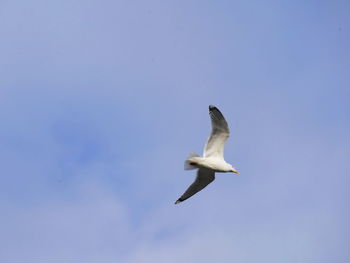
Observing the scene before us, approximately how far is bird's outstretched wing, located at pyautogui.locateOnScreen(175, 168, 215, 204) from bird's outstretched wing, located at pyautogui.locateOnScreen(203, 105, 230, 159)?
931 mm

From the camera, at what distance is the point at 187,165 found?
3341 cm

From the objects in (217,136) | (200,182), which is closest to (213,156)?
(217,136)

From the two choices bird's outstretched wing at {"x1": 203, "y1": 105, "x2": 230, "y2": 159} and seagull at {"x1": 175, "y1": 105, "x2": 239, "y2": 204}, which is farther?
bird's outstretched wing at {"x1": 203, "y1": 105, "x2": 230, "y2": 159}

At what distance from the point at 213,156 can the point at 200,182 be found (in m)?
1.90

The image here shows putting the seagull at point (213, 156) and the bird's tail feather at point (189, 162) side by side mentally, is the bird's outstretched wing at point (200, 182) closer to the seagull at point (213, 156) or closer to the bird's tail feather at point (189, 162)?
the seagull at point (213, 156)

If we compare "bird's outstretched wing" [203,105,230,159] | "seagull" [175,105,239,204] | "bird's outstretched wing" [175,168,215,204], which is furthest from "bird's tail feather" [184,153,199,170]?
"bird's outstretched wing" [175,168,215,204]

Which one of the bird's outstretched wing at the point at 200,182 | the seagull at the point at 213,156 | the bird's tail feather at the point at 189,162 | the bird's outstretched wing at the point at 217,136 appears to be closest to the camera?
the bird's tail feather at the point at 189,162

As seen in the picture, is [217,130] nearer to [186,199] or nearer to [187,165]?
[187,165]

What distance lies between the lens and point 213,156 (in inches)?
1366

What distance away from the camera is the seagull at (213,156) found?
1323 inches

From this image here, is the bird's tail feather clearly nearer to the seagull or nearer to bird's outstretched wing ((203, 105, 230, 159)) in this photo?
the seagull

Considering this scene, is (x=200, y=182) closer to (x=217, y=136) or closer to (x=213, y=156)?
(x=213, y=156)

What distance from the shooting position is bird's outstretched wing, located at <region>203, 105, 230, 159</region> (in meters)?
34.0

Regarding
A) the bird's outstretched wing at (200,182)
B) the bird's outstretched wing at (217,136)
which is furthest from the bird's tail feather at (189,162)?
the bird's outstretched wing at (200,182)
